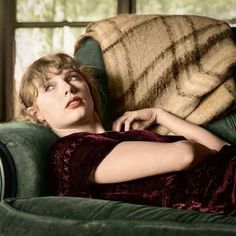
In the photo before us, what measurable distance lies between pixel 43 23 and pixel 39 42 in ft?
0.36

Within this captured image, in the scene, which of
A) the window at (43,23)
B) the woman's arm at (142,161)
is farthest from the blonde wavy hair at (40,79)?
the window at (43,23)

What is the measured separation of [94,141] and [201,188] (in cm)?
28

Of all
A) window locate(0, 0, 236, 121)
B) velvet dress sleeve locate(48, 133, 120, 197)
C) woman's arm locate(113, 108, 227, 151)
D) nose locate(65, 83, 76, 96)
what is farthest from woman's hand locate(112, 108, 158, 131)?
window locate(0, 0, 236, 121)

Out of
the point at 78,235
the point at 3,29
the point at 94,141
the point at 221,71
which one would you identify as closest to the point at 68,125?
the point at 94,141

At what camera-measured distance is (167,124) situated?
1577 mm

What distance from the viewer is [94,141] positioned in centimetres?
117

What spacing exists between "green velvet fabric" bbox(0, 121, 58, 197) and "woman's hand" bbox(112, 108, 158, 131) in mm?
421

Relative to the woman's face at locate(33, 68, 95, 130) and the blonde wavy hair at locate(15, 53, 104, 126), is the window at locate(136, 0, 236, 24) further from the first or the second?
the woman's face at locate(33, 68, 95, 130)

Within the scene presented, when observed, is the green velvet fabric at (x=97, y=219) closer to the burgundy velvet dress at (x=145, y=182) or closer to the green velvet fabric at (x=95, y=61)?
the burgundy velvet dress at (x=145, y=182)

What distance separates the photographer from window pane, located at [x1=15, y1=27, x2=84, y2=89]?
271cm

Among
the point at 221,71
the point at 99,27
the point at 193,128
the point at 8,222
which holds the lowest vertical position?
the point at 8,222

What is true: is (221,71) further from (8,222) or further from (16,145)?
(8,222)

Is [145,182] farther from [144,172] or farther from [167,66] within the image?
[167,66]

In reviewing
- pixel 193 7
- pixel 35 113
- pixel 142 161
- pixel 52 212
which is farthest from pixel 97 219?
pixel 193 7
